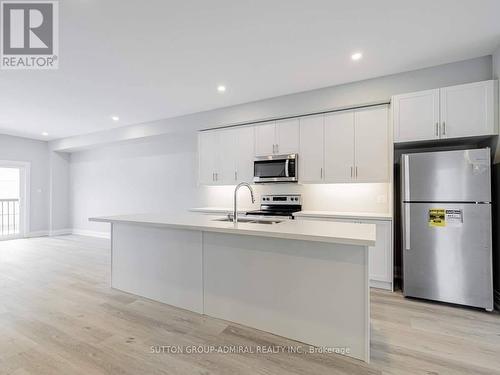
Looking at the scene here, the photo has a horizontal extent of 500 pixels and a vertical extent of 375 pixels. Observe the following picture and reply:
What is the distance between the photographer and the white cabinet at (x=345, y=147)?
345 centimetres

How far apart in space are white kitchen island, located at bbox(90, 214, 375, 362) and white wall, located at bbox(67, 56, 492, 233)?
1959 mm

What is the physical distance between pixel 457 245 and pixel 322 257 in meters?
1.85

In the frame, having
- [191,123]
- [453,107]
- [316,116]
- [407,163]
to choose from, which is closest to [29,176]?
[191,123]

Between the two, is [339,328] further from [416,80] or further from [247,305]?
[416,80]

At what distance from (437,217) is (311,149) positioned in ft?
6.10

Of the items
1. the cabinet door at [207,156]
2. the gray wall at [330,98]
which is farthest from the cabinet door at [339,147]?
the cabinet door at [207,156]

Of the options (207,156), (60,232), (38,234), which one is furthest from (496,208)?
(38,234)

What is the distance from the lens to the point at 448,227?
2.78 metres

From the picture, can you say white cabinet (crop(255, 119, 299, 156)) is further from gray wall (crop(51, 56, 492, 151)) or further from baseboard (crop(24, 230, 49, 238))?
baseboard (crop(24, 230, 49, 238))

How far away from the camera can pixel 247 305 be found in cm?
229

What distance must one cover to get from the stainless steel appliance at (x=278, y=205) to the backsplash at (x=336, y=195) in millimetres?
110

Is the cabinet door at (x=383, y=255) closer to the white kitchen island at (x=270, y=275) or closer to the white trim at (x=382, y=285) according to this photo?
the white trim at (x=382, y=285)

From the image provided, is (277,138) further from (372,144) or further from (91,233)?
(91,233)

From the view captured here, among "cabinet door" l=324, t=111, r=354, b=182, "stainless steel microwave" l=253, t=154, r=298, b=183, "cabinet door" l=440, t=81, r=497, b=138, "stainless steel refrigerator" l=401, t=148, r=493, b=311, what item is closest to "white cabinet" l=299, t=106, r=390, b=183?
"cabinet door" l=324, t=111, r=354, b=182
